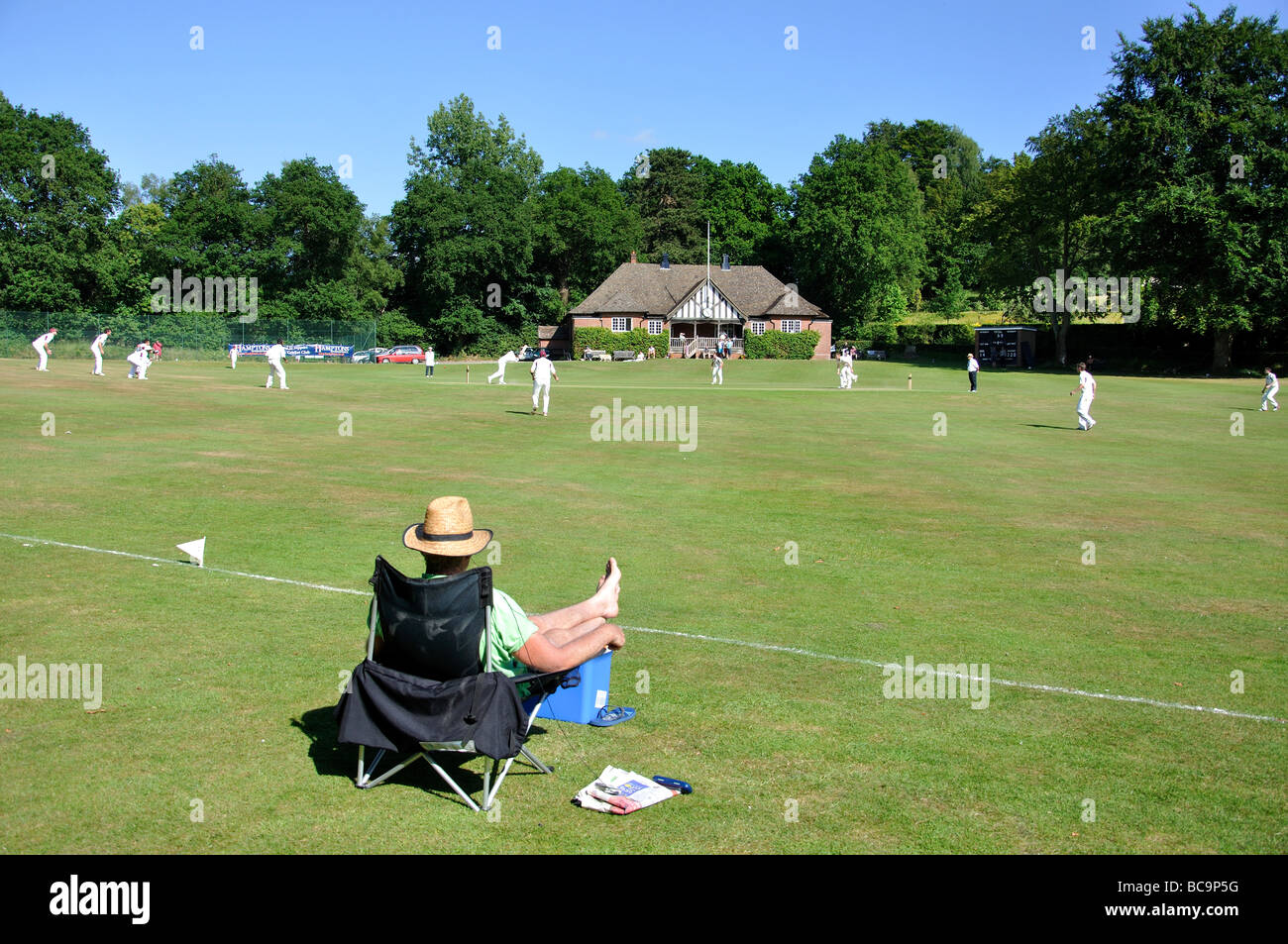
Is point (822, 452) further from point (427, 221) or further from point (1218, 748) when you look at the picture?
point (427, 221)

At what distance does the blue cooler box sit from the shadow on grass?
56cm

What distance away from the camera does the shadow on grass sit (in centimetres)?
608

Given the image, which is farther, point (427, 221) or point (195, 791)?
point (427, 221)

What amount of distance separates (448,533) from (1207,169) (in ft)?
242

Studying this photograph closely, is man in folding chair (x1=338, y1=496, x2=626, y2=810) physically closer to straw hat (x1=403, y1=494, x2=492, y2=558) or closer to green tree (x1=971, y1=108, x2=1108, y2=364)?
straw hat (x1=403, y1=494, x2=492, y2=558)

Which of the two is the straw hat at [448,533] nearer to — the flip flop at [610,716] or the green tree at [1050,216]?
the flip flop at [610,716]

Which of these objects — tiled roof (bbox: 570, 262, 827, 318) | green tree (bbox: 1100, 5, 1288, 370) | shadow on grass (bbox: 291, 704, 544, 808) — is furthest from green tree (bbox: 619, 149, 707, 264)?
shadow on grass (bbox: 291, 704, 544, 808)

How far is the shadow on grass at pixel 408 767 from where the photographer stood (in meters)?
6.08

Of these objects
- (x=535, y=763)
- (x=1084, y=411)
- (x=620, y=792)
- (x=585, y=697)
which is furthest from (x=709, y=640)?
(x=1084, y=411)

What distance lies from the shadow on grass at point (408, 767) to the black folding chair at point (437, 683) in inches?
14.0
